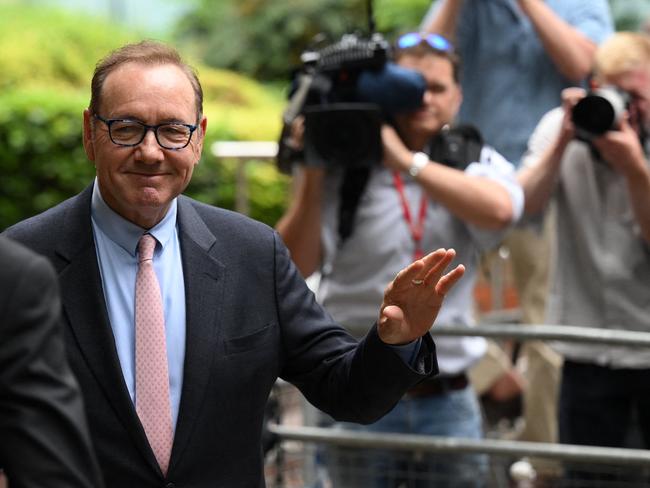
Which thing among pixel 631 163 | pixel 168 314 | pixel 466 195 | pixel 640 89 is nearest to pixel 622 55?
pixel 640 89

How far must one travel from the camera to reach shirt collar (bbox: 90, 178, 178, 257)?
9.65 ft

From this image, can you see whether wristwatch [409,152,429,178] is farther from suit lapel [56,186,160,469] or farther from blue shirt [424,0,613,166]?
suit lapel [56,186,160,469]

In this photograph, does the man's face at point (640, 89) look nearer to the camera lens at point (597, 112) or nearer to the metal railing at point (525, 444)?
the camera lens at point (597, 112)

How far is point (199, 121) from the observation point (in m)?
2.96

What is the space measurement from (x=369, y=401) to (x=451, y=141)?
181cm

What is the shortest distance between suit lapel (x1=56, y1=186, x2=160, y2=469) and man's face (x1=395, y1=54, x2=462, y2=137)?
75.3 inches

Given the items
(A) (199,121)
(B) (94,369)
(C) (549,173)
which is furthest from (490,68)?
(B) (94,369)

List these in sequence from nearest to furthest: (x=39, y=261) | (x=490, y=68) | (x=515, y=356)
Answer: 1. (x=39, y=261)
2. (x=490, y=68)
3. (x=515, y=356)

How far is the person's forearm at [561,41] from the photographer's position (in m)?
5.12

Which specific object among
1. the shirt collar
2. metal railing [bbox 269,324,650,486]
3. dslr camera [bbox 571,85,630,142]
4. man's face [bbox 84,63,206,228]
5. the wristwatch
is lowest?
metal railing [bbox 269,324,650,486]

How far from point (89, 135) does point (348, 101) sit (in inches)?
66.9

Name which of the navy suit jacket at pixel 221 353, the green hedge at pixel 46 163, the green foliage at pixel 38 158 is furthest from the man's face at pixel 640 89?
the green foliage at pixel 38 158

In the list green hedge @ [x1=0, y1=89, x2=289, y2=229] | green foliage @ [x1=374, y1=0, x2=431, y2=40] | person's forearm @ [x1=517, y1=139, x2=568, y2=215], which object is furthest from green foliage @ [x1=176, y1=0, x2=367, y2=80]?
person's forearm @ [x1=517, y1=139, x2=568, y2=215]

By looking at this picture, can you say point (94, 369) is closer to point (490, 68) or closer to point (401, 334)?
point (401, 334)
